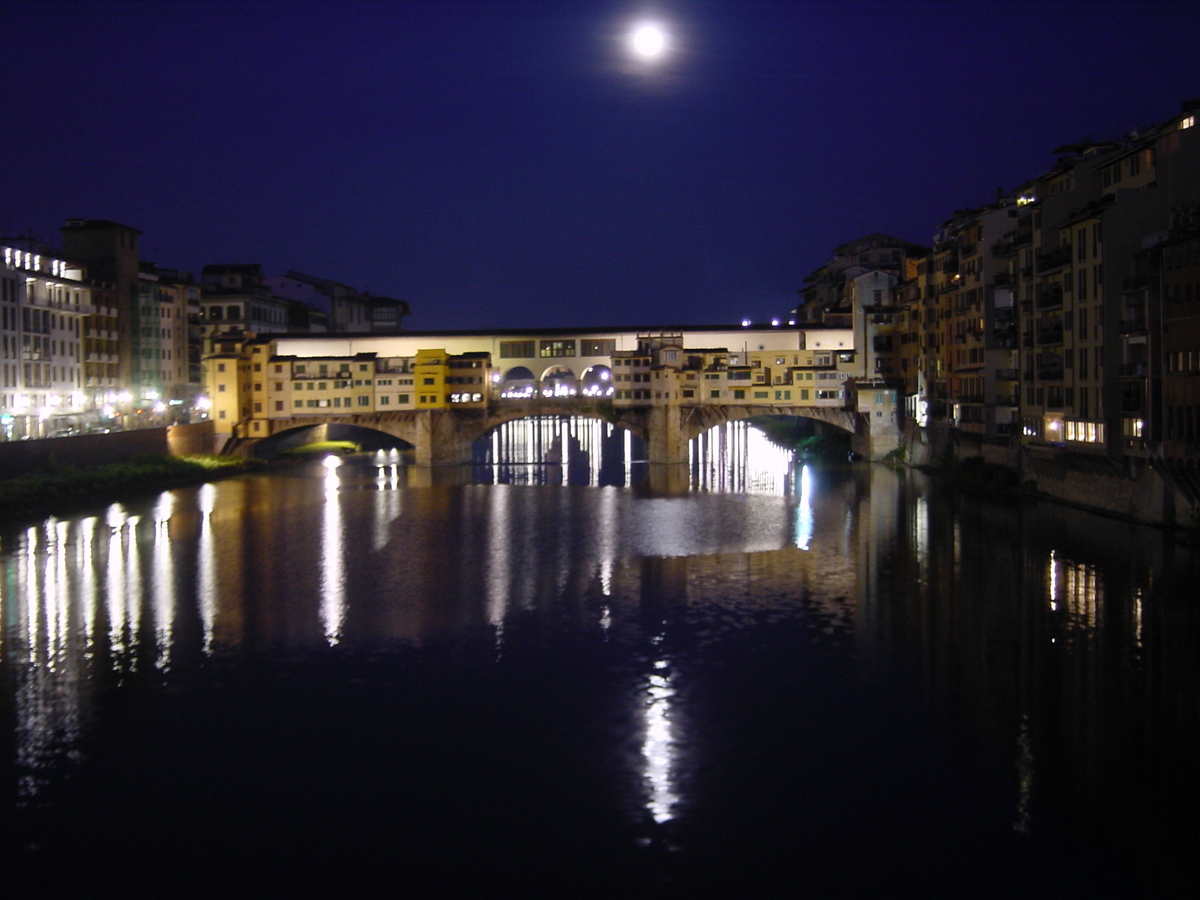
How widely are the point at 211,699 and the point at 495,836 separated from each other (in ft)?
15.7

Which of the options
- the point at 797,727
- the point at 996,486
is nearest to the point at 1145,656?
the point at 797,727

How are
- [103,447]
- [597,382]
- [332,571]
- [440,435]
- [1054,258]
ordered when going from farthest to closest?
[597,382]
[440,435]
[103,447]
[1054,258]
[332,571]

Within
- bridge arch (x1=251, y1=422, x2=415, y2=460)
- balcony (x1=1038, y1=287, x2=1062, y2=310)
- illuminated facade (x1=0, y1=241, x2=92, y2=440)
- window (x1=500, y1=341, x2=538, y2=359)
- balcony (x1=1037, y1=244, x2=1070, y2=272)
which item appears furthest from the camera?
window (x1=500, y1=341, x2=538, y2=359)

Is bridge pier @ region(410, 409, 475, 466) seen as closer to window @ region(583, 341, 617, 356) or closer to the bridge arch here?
the bridge arch

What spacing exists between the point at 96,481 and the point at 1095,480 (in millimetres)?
24219

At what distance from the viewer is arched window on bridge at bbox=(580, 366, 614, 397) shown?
1841 inches

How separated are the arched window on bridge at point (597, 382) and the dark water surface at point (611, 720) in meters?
24.7

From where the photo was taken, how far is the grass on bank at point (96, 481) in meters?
27.3

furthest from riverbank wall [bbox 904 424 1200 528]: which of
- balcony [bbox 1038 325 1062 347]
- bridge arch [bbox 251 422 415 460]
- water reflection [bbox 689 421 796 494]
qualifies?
bridge arch [bbox 251 422 415 460]

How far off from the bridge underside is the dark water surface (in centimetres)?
1798

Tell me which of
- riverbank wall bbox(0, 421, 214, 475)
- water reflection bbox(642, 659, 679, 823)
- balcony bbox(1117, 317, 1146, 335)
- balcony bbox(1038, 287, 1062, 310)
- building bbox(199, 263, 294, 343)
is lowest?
water reflection bbox(642, 659, 679, 823)

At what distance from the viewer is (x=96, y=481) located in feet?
101

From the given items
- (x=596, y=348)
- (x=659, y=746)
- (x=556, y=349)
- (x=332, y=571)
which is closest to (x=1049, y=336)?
(x=332, y=571)

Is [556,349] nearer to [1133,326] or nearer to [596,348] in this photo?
[596,348]
